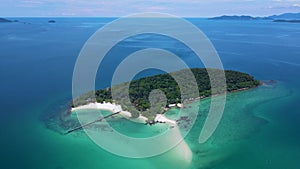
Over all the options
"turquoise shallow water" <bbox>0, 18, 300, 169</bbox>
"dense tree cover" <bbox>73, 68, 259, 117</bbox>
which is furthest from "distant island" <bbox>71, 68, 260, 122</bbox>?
"turquoise shallow water" <bbox>0, 18, 300, 169</bbox>

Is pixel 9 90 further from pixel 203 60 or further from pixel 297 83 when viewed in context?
pixel 297 83

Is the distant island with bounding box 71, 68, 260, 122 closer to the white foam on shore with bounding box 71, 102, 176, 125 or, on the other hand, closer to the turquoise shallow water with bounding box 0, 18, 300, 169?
the white foam on shore with bounding box 71, 102, 176, 125

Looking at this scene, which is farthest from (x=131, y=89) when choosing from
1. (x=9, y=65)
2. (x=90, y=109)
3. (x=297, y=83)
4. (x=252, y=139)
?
(x=9, y=65)

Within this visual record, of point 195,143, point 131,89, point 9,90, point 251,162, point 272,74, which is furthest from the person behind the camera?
point 272,74

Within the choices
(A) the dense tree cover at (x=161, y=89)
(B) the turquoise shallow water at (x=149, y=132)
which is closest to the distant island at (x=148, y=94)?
(A) the dense tree cover at (x=161, y=89)

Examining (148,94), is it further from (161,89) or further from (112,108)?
(112,108)

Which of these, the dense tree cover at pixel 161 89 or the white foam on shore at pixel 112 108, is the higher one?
the dense tree cover at pixel 161 89

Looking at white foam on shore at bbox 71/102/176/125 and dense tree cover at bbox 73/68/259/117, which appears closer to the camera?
white foam on shore at bbox 71/102/176/125

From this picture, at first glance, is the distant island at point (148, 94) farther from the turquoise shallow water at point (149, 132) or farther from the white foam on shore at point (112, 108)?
the turquoise shallow water at point (149, 132)
